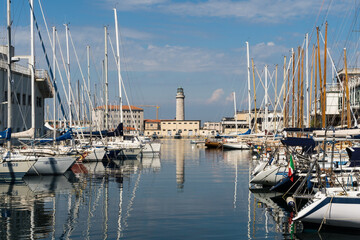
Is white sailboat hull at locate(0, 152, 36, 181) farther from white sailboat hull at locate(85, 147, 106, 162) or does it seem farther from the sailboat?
white sailboat hull at locate(85, 147, 106, 162)

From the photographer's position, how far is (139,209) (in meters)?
21.5

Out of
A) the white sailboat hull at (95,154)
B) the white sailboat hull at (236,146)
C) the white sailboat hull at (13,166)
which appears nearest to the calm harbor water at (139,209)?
the white sailboat hull at (13,166)

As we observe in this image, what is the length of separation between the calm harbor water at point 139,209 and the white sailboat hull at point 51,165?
0.55 meters

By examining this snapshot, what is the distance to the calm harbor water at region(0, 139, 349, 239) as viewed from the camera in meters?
17.0

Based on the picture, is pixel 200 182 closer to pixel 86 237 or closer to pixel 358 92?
pixel 86 237

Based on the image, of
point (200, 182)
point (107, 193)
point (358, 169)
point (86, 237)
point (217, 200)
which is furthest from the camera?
point (200, 182)

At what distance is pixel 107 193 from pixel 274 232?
1165 cm

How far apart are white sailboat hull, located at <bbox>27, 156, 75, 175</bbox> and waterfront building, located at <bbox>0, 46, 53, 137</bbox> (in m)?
12.9

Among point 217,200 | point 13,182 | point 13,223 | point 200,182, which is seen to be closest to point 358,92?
point 200,182

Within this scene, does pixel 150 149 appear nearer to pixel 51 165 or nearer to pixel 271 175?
pixel 51 165

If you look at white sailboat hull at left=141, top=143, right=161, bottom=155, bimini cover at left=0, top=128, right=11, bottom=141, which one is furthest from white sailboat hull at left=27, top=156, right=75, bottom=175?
white sailboat hull at left=141, top=143, right=161, bottom=155

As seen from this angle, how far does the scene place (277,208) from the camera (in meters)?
22.1

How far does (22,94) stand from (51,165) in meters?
22.2

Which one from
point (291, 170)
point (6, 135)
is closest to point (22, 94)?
point (6, 135)
